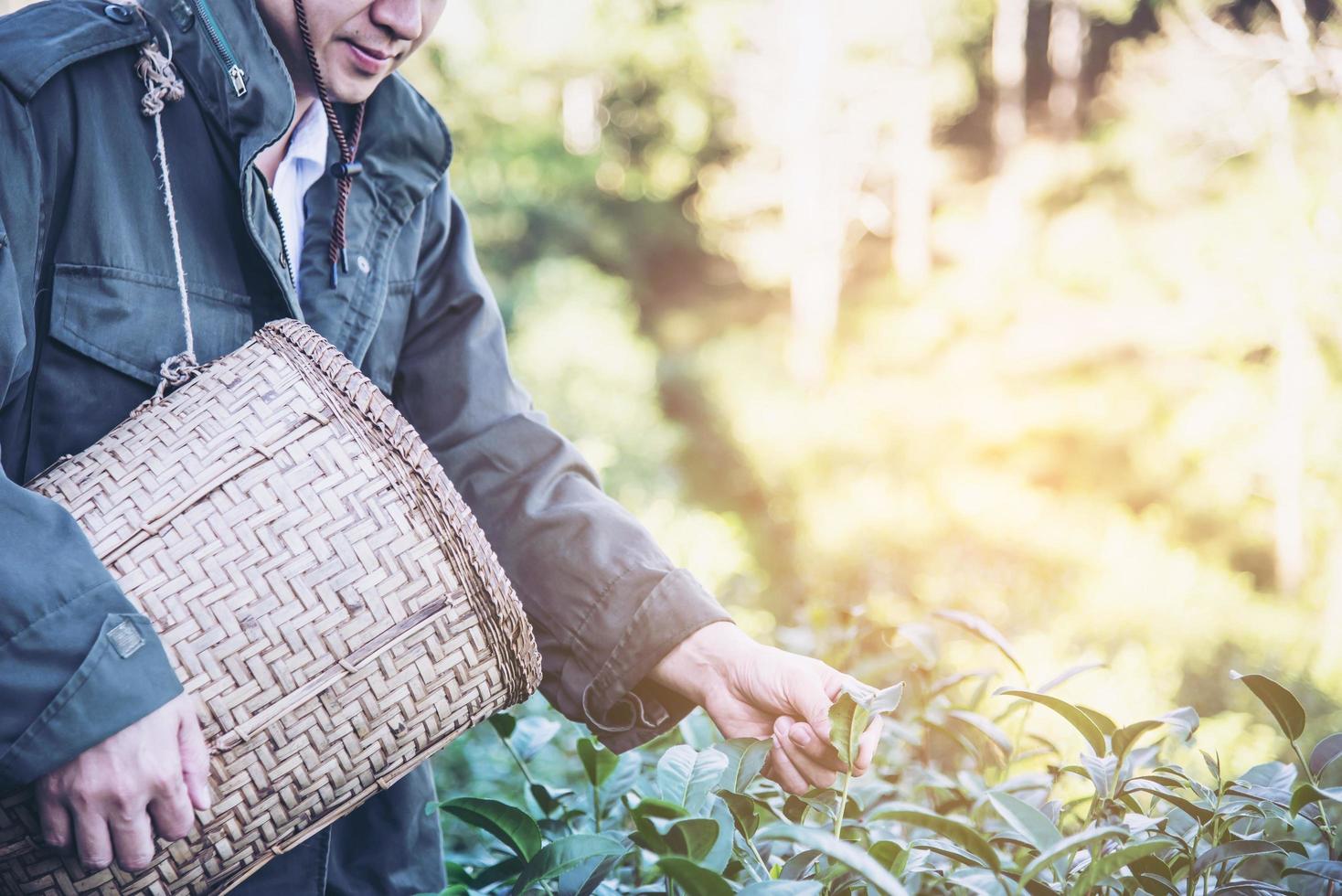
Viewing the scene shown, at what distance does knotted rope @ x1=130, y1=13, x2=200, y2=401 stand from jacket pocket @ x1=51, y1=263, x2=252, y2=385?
0.04 feet

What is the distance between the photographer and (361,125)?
49.2 inches

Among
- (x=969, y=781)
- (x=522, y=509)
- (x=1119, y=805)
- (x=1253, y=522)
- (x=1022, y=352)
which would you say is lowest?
(x=1253, y=522)

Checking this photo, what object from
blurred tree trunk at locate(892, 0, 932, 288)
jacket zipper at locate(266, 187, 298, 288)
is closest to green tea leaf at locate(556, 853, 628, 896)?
jacket zipper at locate(266, 187, 298, 288)

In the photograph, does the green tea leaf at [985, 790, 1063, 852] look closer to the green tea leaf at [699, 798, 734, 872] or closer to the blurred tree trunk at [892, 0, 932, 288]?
the green tea leaf at [699, 798, 734, 872]

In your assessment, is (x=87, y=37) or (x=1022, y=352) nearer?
(x=87, y=37)

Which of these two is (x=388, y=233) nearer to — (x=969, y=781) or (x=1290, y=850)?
(x=969, y=781)

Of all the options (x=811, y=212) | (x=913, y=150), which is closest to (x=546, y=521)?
(x=811, y=212)

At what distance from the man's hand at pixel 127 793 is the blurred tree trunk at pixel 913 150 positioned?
14.5 metres

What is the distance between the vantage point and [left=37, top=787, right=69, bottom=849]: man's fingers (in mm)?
751

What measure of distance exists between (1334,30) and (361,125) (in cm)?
1058

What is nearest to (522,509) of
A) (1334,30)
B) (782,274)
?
(1334,30)

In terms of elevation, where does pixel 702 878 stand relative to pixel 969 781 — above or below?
above

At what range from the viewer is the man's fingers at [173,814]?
0.77m

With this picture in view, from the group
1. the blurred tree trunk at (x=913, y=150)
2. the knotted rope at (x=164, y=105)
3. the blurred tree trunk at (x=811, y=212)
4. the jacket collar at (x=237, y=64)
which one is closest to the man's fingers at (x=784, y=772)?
the knotted rope at (x=164, y=105)
